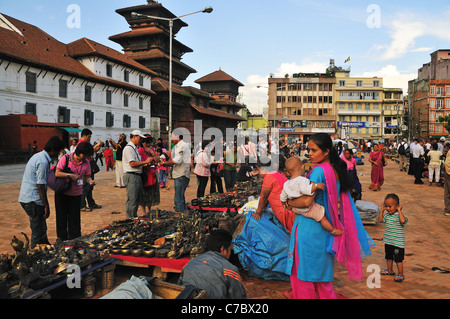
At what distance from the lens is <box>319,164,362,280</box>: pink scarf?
2.99m

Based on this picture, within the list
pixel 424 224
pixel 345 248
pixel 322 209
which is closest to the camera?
pixel 322 209

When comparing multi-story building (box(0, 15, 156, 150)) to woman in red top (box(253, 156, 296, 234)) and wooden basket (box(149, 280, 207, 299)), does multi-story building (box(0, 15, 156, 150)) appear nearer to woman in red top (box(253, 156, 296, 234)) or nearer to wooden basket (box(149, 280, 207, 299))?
woman in red top (box(253, 156, 296, 234))

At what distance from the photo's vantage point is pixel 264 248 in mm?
4449

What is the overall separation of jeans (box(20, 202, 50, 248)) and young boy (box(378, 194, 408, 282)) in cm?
512

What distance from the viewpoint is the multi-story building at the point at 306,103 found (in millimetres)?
68500

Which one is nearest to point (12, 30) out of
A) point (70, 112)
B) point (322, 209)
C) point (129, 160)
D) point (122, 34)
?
point (70, 112)

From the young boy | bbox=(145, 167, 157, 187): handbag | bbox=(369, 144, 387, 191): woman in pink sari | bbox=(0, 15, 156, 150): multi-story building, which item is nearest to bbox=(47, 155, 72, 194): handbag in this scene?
bbox=(145, 167, 157, 187): handbag

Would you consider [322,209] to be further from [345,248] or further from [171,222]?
[171,222]

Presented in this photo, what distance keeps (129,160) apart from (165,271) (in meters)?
2.90

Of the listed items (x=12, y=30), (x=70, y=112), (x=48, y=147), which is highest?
(x=12, y=30)

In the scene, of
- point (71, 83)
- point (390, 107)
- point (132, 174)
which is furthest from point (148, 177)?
point (390, 107)

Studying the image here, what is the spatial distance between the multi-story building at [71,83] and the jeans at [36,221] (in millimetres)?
23325

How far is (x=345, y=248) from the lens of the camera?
3152mm

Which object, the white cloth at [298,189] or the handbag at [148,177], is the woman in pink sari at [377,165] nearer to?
the handbag at [148,177]
